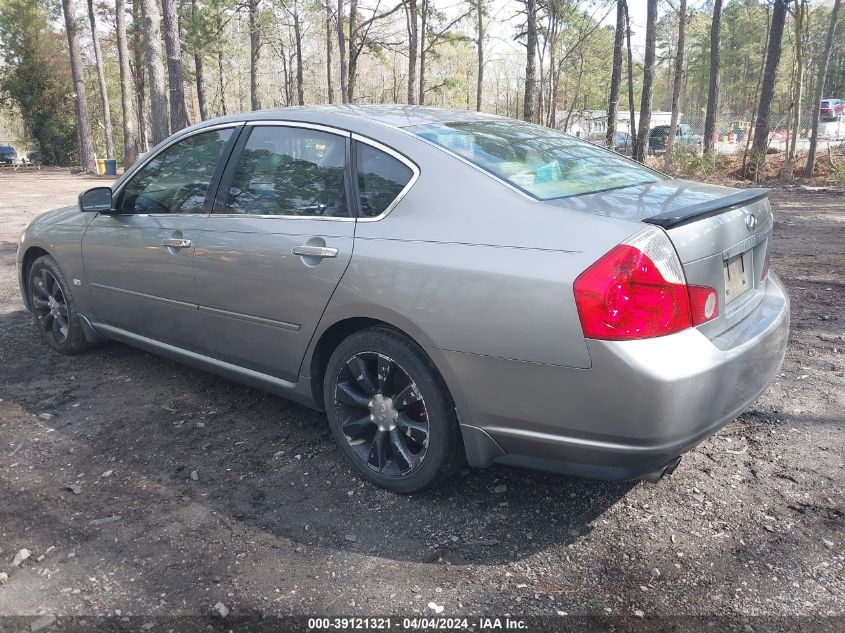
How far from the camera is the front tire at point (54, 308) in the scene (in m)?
4.70

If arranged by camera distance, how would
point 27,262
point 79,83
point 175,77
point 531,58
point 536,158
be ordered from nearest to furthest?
point 536,158 → point 27,262 → point 175,77 → point 531,58 → point 79,83

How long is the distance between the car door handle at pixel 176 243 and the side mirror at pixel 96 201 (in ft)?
2.22

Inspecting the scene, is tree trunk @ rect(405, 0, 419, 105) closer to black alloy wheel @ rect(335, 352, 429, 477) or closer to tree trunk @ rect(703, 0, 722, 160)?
tree trunk @ rect(703, 0, 722, 160)

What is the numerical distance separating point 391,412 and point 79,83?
99.3ft

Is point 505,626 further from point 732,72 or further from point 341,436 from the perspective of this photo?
point 732,72

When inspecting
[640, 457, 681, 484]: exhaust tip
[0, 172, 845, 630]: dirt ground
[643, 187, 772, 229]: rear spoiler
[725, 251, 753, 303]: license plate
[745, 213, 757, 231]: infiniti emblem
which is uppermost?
[643, 187, 772, 229]: rear spoiler

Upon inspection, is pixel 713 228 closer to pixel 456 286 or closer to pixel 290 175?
pixel 456 286

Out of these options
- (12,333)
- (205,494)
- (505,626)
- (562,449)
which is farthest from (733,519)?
(12,333)

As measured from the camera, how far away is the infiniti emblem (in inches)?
108

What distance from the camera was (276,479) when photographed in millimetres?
3186

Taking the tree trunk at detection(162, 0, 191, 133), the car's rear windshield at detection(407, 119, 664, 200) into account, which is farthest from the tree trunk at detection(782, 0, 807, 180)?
the car's rear windshield at detection(407, 119, 664, 200)

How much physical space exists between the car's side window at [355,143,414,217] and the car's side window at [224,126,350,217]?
10cm

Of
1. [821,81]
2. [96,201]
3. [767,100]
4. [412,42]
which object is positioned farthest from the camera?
[412,42]

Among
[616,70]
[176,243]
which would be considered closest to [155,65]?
[176,243]
